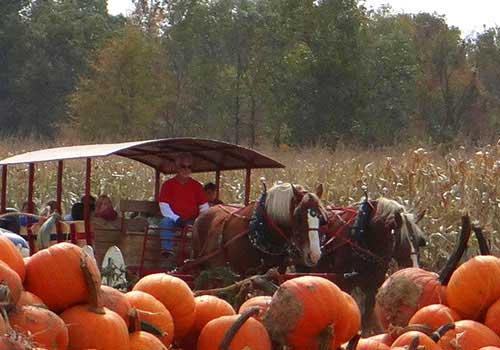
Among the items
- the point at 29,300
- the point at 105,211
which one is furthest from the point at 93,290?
the point at 105,211

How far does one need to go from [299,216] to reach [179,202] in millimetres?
1847

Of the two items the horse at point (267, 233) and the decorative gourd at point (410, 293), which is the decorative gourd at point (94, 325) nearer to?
the decorative gourd at point (410, 293)

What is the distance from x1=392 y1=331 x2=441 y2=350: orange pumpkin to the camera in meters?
4.66

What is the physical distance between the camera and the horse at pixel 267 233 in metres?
11.0

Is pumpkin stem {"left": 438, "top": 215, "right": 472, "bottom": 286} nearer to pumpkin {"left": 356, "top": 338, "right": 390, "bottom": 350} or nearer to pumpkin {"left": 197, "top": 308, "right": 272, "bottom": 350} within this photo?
pumpkin {"left": 356, "top": 338, "right": 390, "bottom": 350}

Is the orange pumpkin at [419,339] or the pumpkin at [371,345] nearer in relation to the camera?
the orange pumpkin at [419,339]

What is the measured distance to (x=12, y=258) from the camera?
4.35 meters

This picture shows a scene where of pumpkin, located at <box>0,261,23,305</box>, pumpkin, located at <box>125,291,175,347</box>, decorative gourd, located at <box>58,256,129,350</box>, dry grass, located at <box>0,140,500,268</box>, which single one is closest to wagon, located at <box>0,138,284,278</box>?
dry grass, located at <box>0,140,500,268</box>

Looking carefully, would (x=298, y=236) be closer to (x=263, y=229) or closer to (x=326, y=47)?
(x=263, y=229)

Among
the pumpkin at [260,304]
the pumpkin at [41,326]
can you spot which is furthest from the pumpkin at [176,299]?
the pumpkin at [41,326]

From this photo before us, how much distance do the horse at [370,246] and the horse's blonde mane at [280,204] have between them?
51cm

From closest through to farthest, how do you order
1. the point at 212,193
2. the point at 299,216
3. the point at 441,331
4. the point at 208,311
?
the point at 441,331
the point at 208,311
the point at 299,216
the point at 212,193

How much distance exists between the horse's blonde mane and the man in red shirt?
1292 mm

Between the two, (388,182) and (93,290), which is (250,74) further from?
(93,290)
